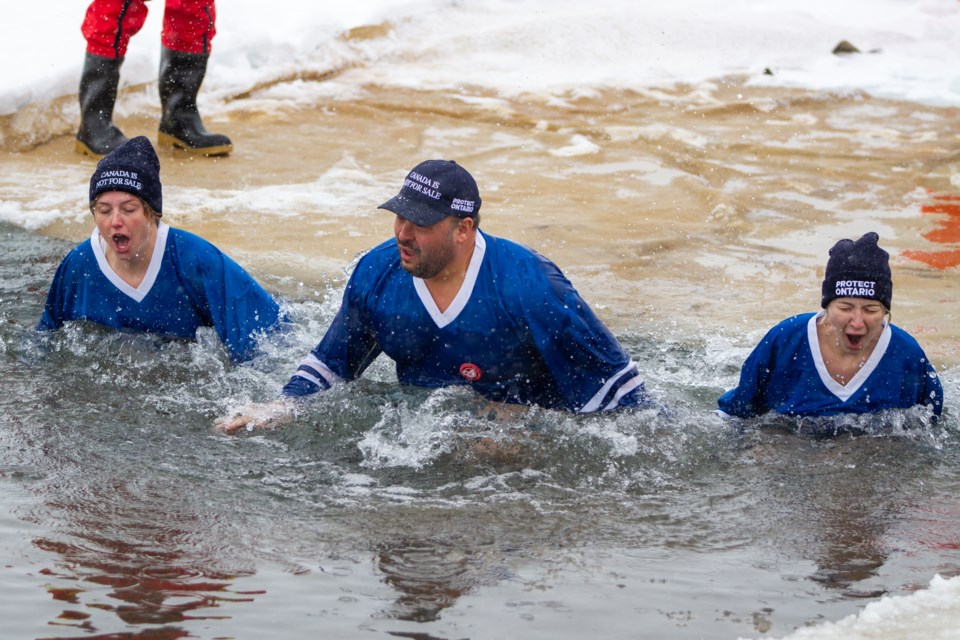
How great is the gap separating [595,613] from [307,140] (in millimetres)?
6677

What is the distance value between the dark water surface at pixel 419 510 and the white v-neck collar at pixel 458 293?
328 mm

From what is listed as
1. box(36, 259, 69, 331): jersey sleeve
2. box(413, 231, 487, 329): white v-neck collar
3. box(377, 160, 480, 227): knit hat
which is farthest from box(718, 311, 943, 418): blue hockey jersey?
box(36, 259, 69, 331): jersey sleeve

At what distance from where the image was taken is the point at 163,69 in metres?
8.78

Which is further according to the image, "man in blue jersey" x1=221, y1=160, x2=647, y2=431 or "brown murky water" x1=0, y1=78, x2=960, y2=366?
"brown murky water" x1=0, y1=78, x2=960, y2=366

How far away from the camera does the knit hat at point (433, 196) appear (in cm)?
446

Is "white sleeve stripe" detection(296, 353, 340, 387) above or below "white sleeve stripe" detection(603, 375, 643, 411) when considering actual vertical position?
above

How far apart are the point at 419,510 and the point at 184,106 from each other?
5.31m

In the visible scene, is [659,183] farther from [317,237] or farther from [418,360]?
[418,360]

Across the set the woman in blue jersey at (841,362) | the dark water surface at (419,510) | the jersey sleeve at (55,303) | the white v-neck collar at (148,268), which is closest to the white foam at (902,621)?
the dark water surface at (419,510)

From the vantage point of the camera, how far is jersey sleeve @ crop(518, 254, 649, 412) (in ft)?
14.9

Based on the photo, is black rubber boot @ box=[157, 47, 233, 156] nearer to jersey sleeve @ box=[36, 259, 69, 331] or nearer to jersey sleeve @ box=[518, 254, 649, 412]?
jersey sleeve @ box=[36, 259, 69, 331]

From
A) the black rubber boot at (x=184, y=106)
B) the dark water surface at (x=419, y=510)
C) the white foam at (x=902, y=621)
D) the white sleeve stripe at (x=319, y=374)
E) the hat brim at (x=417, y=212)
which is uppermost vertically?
the black rubber boot at (x=184, y=106)

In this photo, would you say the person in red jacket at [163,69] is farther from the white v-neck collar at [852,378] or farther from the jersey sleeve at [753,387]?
the white v-neck collar at [852,378]

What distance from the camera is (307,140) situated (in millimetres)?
9727
